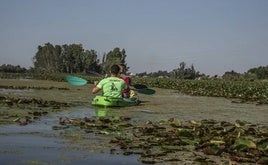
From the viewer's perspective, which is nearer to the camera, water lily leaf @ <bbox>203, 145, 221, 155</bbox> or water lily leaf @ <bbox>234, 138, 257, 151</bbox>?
water lily leaf @ <bbox>203, 145, 221, 155</bbox>

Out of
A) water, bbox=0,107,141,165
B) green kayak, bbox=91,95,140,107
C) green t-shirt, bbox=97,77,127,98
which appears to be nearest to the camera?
water, bbox=0,107,141,165

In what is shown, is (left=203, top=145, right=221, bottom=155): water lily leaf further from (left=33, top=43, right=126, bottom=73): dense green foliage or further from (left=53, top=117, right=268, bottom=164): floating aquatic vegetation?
(left=33, top=43, right=126, bottom=73): dense green foliage

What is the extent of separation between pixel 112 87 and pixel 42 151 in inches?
296

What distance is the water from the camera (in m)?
4.98

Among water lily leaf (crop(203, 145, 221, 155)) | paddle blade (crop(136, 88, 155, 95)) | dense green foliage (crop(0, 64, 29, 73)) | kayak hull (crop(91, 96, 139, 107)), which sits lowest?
water lily leaf (crop(203, 145, 221, 155))

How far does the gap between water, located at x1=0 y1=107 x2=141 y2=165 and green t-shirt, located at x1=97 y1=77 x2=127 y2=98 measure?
5608 millimetres

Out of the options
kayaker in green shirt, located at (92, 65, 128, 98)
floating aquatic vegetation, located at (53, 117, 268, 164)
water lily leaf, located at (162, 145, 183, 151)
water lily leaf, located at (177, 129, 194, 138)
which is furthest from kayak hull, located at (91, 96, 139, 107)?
water lily leaf, located at (162, 145, 183, 151)

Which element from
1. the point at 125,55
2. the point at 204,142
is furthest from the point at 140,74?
the point at 204,142

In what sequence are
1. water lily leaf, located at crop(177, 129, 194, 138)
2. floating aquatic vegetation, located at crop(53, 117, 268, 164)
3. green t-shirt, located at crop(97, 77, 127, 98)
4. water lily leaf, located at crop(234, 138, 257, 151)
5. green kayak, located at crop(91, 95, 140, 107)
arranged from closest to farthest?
floating aquatic vegetation, located at crop(53, 117, 268, 164) → water lily leaf, located at crop(234, 138, 257, 151) → water lily leaf, located at crop(177, 129, 194, 138) → green kayak, located at crop(91, 95, 140, 107) → green t-shirt, located at crop(97, 77, 127, 98)

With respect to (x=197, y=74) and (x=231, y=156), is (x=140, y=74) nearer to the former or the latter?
(x=197, y=74)

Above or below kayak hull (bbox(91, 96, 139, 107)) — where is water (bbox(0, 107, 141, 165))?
below

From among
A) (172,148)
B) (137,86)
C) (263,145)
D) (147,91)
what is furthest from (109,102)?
(263,145)

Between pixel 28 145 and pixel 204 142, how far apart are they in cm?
255

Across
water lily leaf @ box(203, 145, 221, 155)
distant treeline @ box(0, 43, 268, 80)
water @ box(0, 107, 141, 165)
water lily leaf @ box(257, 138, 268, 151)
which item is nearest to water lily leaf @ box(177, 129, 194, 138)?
water lily leaf @ box(203, 145, 221, 155)
